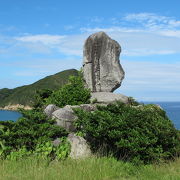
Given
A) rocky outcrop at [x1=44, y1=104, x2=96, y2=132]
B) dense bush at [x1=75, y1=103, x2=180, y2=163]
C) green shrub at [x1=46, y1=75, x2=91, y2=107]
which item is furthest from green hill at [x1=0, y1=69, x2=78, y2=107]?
dense bush at [x1=75, y1=103, x2=180, y2=163]

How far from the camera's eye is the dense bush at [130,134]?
31.4 feet

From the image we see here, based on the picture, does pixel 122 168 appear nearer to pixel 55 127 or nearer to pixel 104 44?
pixel 55 127

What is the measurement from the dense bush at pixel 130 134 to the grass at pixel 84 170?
470mm

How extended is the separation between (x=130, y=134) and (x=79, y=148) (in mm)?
1679

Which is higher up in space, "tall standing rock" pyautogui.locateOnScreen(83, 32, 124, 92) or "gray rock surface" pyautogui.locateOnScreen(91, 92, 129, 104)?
"tall standing rock" pyautogui.locateOnScreen(83, 32, 124, 92)

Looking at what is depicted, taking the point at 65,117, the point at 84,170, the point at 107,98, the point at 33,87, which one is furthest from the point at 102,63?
the point at 33,87

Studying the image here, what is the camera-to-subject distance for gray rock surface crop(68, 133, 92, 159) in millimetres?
9922

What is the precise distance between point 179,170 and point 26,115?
5.51 meters

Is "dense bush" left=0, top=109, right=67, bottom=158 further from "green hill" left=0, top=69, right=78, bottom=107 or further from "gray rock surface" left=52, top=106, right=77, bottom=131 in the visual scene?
"green hill" left=0, top=69, right=78, bottom=107

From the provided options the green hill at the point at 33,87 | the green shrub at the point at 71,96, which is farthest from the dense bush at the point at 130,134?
the green hill at the point at 33,87

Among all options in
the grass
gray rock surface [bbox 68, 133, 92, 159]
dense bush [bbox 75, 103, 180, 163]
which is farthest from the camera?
gray rock surface [bbox 68, 133, 92, 159]

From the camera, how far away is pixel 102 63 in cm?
1562

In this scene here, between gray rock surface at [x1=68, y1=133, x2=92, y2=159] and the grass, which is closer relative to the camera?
the grass

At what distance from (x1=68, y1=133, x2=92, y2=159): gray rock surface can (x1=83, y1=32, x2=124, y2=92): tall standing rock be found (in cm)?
563
